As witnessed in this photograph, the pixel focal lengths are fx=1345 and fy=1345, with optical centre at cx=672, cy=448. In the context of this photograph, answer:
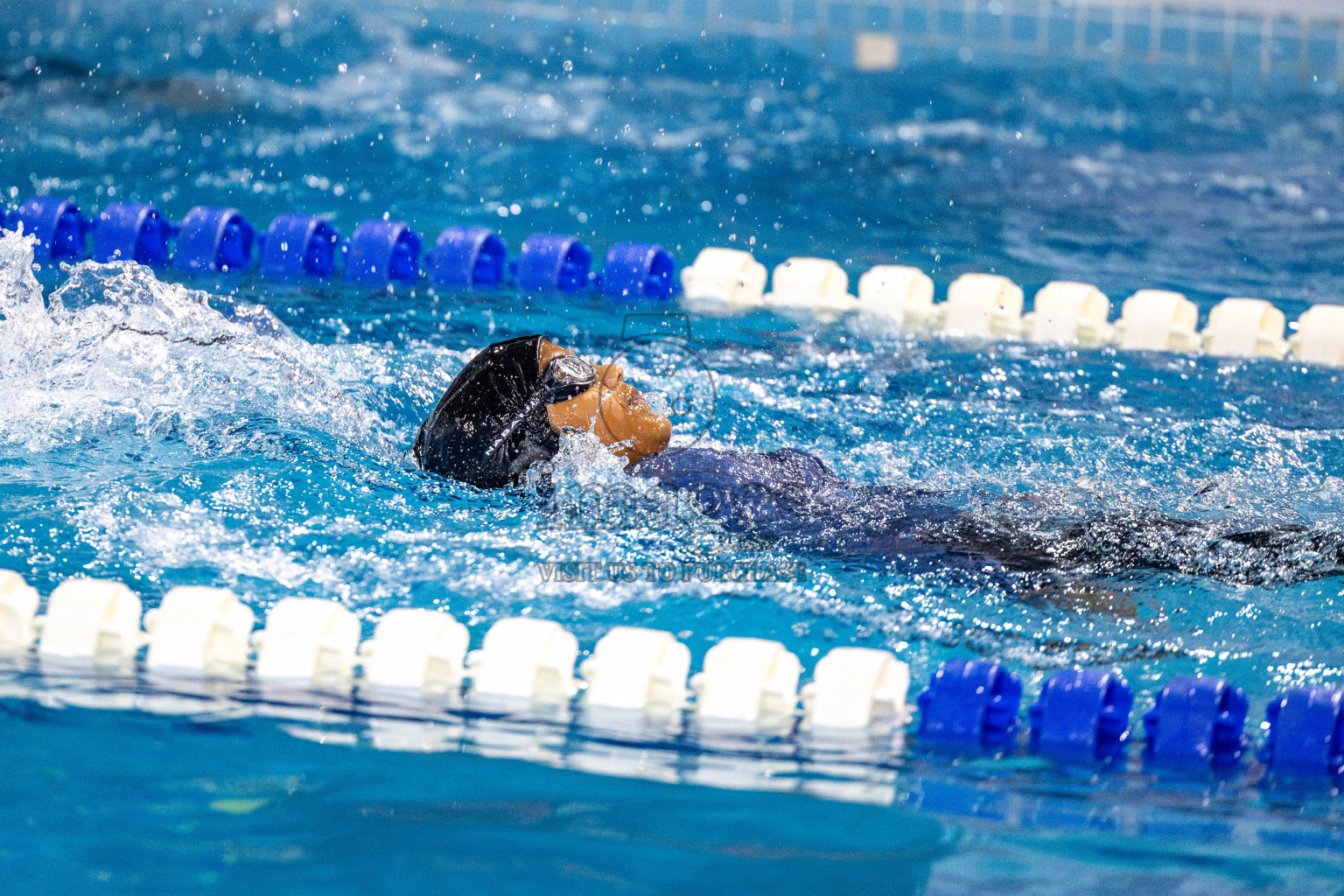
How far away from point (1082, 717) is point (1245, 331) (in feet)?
9.24

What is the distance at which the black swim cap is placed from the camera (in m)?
2.74

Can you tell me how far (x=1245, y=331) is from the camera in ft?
15.0

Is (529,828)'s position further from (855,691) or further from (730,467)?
(730,467)

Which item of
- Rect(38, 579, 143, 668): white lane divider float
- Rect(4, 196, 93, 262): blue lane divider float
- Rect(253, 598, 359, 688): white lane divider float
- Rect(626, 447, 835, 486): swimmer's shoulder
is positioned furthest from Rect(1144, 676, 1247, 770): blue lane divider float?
Rect(4, 196, 93, 262): blue lane divider float

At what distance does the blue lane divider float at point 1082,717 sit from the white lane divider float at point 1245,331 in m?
2.67

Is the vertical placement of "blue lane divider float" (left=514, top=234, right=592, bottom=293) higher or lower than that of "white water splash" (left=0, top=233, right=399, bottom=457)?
higher

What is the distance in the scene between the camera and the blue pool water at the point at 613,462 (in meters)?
1.88

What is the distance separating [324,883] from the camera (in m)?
1.77

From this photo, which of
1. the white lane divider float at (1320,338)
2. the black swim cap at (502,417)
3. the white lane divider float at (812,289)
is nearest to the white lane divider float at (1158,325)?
the white lane divider float at (1320,338)

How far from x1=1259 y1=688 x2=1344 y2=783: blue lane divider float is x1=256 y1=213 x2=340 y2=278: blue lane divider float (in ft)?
12.9

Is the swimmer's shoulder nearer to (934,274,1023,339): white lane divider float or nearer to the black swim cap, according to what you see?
the black swim cap

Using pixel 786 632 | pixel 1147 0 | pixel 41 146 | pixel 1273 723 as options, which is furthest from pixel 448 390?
→ pixel 1147 0

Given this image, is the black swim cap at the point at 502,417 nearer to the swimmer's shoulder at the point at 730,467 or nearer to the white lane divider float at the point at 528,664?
the swimmer's shoulder at the point at 730,467

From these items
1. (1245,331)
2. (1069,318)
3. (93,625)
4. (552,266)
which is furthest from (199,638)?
(1245,331)
